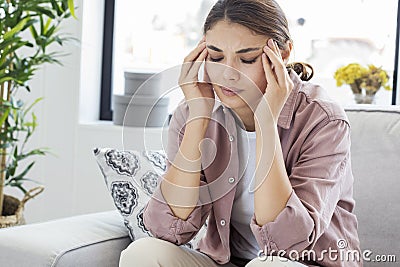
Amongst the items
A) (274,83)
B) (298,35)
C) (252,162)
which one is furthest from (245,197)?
(298,35)

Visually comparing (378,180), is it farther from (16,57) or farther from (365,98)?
(16,57)

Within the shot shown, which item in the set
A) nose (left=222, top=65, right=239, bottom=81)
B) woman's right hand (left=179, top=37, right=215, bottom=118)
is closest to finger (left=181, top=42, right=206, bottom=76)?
woman's right hand (left=179, top=37, right=215, bottom=118)

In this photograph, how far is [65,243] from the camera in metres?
1.83

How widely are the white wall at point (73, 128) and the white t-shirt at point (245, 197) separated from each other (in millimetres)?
1464

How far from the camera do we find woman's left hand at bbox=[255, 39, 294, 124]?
65.5 inches

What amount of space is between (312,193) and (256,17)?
1.32 feet

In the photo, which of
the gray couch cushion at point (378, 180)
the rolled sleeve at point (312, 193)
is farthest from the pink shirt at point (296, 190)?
the gray couch cushion at point (378, 180)

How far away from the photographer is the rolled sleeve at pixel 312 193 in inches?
63.6

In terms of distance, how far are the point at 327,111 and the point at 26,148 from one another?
6.68 feet

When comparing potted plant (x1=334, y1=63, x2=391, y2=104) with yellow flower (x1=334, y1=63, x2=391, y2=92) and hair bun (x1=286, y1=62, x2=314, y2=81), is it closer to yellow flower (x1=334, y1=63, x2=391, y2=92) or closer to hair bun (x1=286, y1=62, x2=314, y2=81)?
yellow flower (x1=334, y1=63, x2=391, y2=92)

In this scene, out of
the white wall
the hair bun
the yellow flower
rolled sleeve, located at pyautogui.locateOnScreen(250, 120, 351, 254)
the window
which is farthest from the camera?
the white wall

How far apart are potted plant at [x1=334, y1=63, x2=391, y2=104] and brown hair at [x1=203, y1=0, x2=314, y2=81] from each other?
1121mm

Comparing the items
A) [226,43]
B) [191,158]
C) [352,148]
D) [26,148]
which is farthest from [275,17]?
[26,148]

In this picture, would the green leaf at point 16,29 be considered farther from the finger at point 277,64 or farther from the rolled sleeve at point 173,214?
the finger at point 277,64
